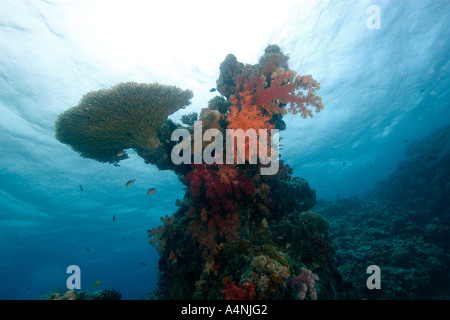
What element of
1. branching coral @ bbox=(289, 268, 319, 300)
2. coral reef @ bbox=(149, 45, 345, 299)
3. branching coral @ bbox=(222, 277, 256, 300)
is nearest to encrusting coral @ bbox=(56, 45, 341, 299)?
coral reef @ bbox=(149, 45, 345, 299)

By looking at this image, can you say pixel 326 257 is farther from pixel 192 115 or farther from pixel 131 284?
pixel 131 284

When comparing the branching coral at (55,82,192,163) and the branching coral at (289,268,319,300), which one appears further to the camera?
the branching coral at (55,82,192,163)

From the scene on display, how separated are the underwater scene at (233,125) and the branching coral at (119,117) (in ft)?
0.16

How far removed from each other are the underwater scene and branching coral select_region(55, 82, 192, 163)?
0.16 ft

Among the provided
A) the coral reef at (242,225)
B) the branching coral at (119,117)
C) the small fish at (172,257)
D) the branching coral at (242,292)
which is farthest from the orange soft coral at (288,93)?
the small fish at (172,257)

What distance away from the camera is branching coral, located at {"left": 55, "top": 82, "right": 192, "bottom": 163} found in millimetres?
5451

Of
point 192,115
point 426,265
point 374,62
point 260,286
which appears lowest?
point 426,265

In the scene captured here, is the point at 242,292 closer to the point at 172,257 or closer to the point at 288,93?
the point at 172,257

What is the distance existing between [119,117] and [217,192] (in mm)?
3931

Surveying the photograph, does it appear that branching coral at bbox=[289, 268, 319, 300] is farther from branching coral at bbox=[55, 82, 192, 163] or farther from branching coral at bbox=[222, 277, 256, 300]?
branching coral at bbox=[55, 82, 192, 163]

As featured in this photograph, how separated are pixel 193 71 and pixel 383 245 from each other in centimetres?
1537

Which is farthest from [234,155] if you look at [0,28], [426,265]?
[0,28]

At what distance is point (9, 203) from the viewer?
23109 mm

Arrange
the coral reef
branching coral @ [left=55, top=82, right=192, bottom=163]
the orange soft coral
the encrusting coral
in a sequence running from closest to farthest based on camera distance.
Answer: the coral reef
the encrusting coral
branching coral @ [left=55, top=82, right=192, bottom=163]
the orange soft coral
